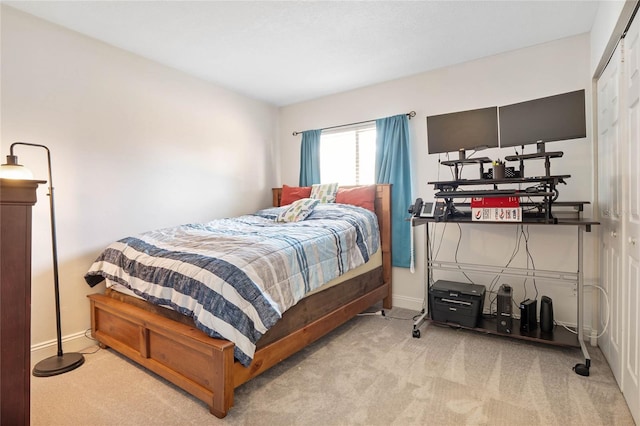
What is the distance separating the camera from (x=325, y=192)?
3688mm

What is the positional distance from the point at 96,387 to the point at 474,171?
11.1 feet

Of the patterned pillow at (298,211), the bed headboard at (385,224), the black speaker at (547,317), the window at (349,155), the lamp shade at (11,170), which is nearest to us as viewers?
the lamp shade at (11,170)

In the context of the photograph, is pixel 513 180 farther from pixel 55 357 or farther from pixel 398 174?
pixel 55 357

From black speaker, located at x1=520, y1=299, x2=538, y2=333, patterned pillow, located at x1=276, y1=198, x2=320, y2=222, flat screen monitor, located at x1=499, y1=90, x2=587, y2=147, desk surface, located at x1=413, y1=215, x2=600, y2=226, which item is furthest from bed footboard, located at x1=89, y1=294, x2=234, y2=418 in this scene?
flat screen monitor, located at x1=499, y1=90, x2=587, y2=147

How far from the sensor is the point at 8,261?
0.75m

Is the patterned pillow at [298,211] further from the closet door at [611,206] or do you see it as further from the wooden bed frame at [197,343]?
the closet door at [611,206]

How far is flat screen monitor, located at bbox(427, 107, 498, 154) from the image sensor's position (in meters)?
2.52

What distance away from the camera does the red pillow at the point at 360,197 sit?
338 centimetres

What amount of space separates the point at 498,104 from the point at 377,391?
264cm

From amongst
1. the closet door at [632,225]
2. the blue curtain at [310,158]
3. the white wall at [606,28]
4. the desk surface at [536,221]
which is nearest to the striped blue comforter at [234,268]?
the desk surface at [536,221]

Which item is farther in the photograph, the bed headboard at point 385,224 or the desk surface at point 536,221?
the bed headboard at point 385,224

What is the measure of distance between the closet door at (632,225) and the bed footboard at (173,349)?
2.03m

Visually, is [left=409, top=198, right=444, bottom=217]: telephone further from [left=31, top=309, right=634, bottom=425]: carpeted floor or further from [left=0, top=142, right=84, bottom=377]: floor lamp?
[left=0, top=142, right=84, bottom=377]: floor lamp

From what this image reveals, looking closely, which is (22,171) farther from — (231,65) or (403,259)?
(403,259)
